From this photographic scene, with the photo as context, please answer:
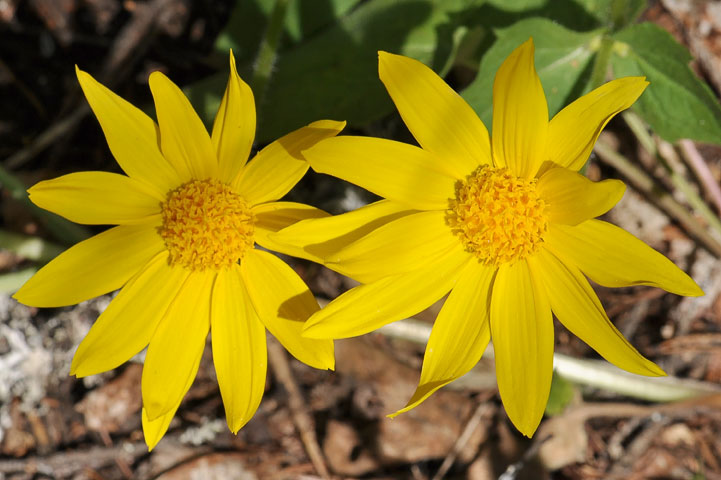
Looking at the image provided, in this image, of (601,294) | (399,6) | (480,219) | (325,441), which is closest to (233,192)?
(480,219)

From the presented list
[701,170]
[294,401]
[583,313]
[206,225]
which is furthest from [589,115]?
[294,401]

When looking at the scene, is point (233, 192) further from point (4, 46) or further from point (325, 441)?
point (4, 46)

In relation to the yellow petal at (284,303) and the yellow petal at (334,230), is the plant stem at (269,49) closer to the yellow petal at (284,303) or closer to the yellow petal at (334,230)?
the yellow petal at (284,303)

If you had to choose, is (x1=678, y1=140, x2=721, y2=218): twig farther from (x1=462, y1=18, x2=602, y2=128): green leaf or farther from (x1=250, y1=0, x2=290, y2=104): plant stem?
(x1=250, y1=0, x2=290, y2=104): plant stem

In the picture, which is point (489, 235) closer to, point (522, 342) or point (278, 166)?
point (522, 342)

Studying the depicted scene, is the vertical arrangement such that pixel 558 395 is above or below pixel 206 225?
below

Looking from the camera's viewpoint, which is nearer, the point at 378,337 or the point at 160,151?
the point at 160,151

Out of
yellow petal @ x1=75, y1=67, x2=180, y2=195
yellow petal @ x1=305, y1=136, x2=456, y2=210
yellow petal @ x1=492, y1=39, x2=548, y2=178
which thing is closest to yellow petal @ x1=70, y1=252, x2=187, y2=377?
yellow petal @ x1=75, y1=67, x2=180, y2=195
